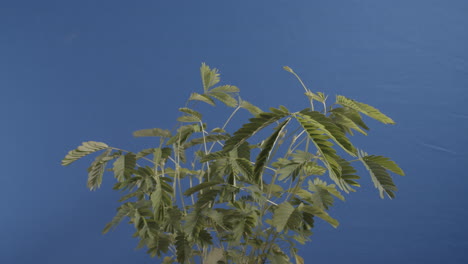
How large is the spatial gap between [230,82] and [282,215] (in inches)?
47.1

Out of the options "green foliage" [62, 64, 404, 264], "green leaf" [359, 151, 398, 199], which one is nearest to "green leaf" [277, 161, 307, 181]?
"green foliage" [62, 64, 404, 264]

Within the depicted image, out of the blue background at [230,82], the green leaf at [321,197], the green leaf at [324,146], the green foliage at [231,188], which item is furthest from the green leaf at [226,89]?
the blue background at [230,82]

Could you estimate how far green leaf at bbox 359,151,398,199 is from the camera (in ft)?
5.95

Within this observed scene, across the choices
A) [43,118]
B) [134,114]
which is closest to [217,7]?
[134,114]

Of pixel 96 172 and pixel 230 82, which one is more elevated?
pixel 230 82

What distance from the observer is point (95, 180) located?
202 cm

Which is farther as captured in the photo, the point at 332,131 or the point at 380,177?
the point at 380,177

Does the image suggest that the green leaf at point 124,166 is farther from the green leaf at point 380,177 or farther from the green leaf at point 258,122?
the green leaf at point 380,177

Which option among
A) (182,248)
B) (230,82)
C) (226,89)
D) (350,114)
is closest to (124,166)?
(182,248)

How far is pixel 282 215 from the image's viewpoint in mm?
1814

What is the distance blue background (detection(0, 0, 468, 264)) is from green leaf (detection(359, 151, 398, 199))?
981 mm

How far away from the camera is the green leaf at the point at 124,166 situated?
1936mm

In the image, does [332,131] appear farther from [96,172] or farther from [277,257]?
[96,172]

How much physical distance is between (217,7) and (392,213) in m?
1.38
